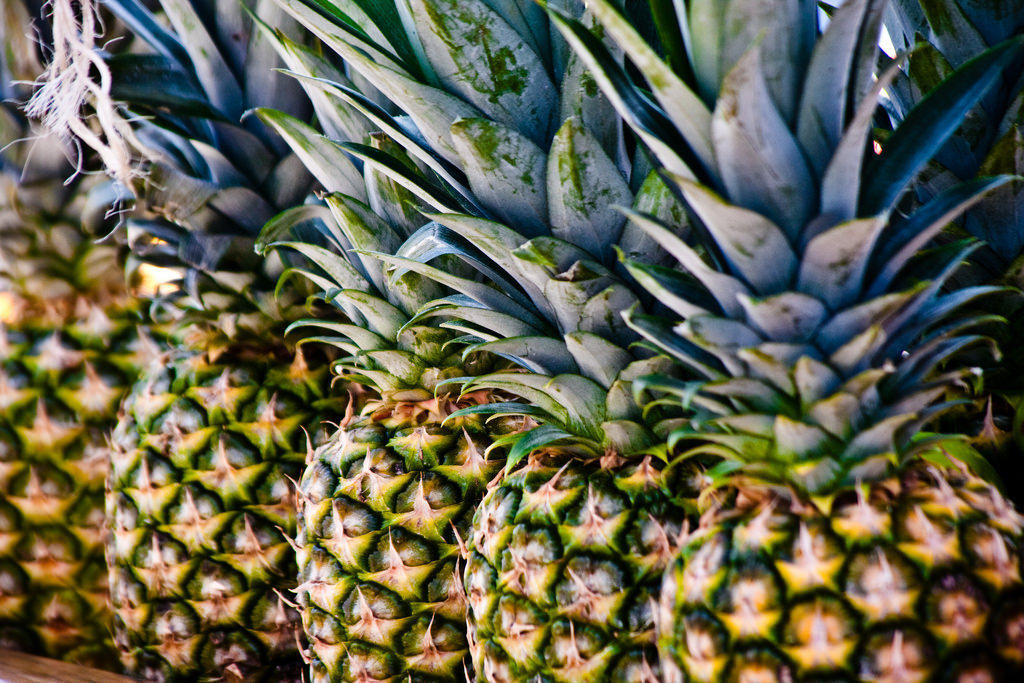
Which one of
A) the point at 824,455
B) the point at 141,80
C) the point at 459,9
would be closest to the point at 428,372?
the point at 459,9

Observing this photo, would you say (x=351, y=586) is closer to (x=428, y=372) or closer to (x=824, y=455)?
(x=428, y=372)

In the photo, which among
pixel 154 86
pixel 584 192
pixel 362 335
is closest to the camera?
pixel 584 192

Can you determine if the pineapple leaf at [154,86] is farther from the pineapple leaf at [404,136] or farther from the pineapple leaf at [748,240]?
the pineapple leaf at [748,240]

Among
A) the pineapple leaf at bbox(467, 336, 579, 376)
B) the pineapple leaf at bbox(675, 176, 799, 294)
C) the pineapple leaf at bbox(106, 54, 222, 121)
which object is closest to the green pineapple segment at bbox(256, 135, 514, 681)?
the pineapple leaf at bbox(467, 336, 579, 376)

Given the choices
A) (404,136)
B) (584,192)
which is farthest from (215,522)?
(584,192)

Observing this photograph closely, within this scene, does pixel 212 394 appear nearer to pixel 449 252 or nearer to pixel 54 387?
pixel 54 387

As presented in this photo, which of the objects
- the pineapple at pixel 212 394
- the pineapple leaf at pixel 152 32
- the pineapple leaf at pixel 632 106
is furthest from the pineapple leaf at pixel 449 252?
the pineapple leaf at pixel 152 32

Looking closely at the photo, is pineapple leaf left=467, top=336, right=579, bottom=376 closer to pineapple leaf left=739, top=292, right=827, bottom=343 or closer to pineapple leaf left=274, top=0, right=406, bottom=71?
pineapple leaf left=739, top=292, right=827, bottom=343
